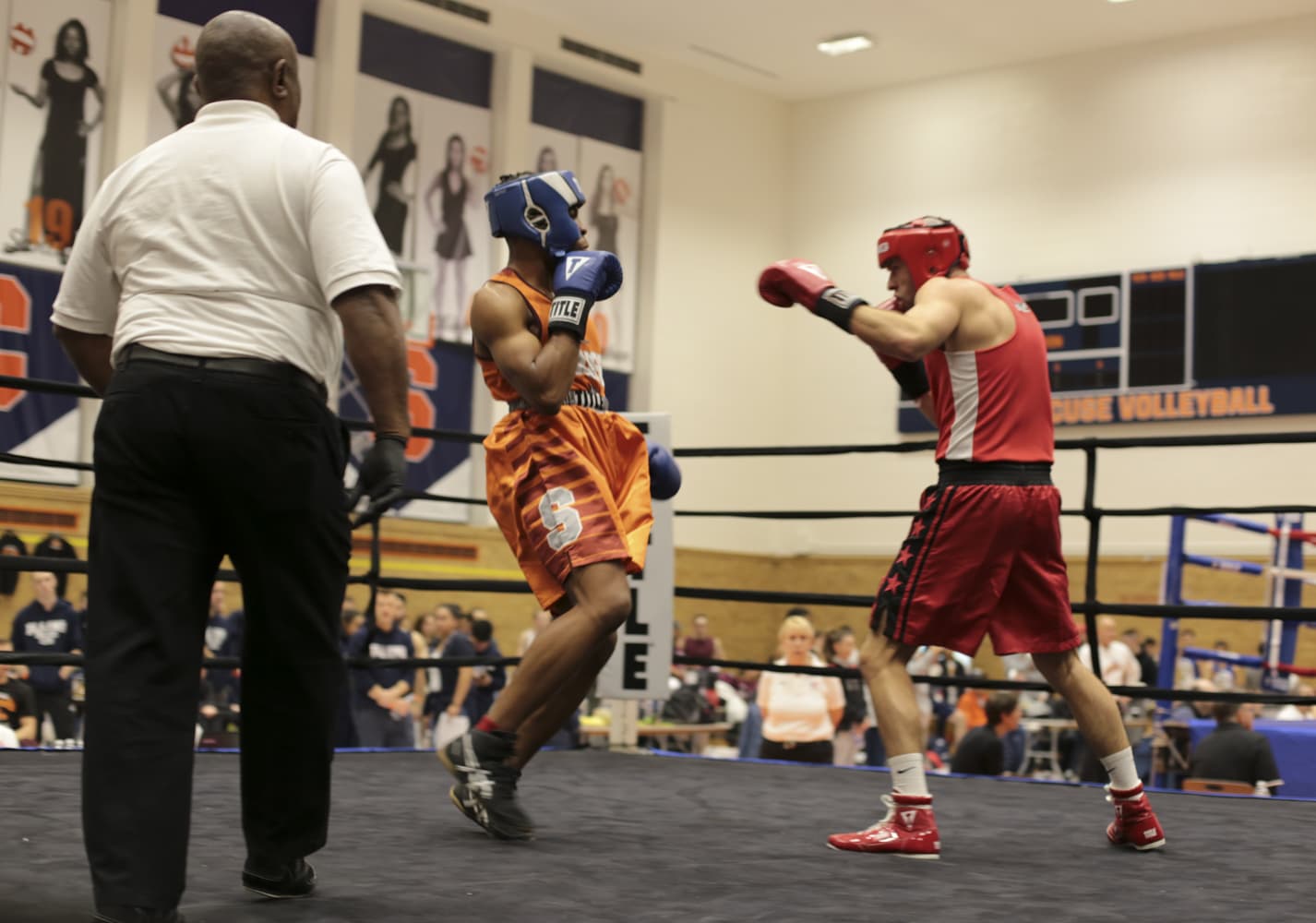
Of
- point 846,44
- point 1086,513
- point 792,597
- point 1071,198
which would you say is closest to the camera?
point 1086,513

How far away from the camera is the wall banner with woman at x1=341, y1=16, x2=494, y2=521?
12.5 meters

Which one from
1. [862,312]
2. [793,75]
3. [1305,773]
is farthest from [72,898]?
[793,75]

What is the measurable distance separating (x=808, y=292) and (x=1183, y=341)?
34.7 feet

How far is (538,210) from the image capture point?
9.67 feet

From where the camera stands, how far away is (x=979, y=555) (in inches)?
115

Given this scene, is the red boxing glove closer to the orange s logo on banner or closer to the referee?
the referee

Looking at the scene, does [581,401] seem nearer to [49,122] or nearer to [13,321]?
[13,321]

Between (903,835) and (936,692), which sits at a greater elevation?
(903,835)

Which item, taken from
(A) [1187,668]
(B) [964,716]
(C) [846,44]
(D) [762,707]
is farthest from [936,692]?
(C) [846,44]

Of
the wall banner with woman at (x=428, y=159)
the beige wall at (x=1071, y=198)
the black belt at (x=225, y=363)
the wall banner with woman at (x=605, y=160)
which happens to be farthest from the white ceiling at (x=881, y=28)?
the black belt at (x=225, y=363)

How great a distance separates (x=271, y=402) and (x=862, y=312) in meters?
1.24

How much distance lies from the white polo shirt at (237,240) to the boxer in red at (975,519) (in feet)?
3.71

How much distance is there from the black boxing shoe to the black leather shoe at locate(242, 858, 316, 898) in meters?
0.64

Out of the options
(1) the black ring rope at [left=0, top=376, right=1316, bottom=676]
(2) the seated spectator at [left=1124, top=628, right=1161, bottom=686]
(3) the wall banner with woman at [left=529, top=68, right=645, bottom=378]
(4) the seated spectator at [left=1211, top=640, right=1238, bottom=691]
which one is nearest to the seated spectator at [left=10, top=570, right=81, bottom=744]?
(1) the black ring rope at [left=0, top=376, right=1316, bottom=676]
